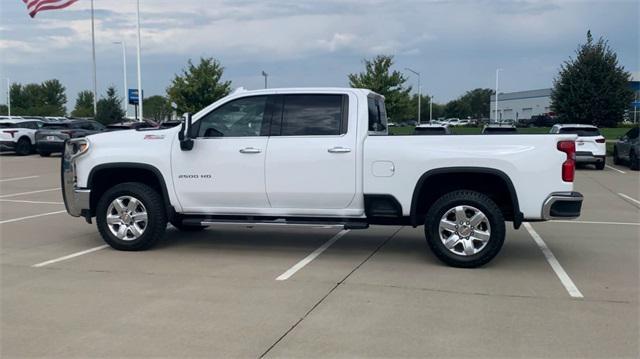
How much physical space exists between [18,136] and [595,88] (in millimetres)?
27912

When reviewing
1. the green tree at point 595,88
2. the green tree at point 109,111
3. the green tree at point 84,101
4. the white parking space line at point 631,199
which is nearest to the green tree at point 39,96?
the green tree at point 84,101

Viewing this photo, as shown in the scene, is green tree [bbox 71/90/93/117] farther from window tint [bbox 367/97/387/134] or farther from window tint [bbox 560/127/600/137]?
window tint [bbox 367/97/387/134]

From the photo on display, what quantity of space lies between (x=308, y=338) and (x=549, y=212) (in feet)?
11.0

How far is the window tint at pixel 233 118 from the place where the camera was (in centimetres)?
763

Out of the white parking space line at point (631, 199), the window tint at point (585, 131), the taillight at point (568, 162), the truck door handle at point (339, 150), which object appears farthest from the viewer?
the window tint at point (585, 131)

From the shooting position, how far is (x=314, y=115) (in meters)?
7.51

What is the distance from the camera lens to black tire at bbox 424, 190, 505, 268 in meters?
6.84

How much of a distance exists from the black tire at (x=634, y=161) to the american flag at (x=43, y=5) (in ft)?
75.9

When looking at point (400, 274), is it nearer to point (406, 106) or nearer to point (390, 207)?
point (390, 207)

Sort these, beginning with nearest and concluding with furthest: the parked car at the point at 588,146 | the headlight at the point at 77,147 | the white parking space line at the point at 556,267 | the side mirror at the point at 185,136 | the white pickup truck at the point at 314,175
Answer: the white parking space line at the point at 556,267 → the white pickup truck at the point at 314,175 → the side mirror at the point at 185,136 → the headlight at the point at 77,147 → the parked car at the point at 588,146

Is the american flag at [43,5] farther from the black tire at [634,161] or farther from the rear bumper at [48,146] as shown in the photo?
the black tire at [634,161]

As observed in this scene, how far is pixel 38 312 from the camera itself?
543 centimetres

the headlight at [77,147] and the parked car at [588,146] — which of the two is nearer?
the headlight at [77,147]

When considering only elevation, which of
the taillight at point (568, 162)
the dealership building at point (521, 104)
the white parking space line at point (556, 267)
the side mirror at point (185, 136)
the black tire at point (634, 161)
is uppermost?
the dealership building at point (521, 104)
